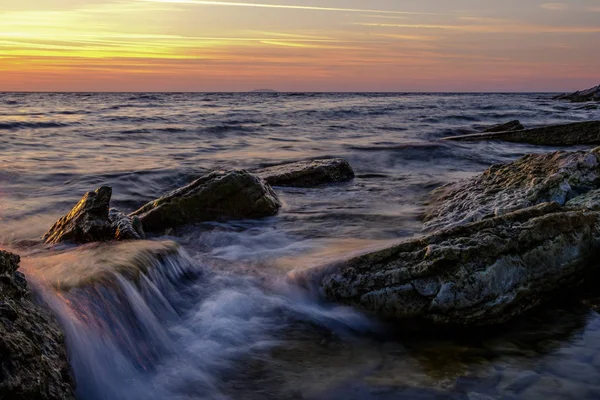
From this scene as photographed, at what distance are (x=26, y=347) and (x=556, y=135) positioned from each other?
44.2 ft

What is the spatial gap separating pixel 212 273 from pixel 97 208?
144cm

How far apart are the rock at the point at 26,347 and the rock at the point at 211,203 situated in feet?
11.2

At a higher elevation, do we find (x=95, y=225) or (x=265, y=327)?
(x=95, y=225)

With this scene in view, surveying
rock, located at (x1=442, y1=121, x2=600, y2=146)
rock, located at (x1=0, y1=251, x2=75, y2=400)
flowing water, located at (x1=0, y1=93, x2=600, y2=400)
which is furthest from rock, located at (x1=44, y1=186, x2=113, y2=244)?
rock, located at (x1=442, y1=121, x2=600, y2=146)

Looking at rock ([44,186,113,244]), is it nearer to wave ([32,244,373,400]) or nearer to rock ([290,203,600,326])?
wave ([32,244,373,400])

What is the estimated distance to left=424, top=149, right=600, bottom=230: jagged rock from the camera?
17.4 feet

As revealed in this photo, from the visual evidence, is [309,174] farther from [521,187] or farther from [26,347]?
[26,347]

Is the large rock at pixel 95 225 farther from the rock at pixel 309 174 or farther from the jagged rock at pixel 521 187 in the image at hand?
the rock at pixel 309 174

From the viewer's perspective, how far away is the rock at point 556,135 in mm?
12477

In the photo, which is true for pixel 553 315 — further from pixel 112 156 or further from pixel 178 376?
pixel 112 156

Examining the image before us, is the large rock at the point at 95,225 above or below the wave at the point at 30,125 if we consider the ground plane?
below

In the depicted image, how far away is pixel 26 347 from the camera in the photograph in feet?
7.84

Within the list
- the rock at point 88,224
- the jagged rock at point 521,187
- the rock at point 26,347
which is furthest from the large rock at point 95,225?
the jagged rock at point 521,187

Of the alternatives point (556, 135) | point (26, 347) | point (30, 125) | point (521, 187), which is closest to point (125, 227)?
point (26, 347)
